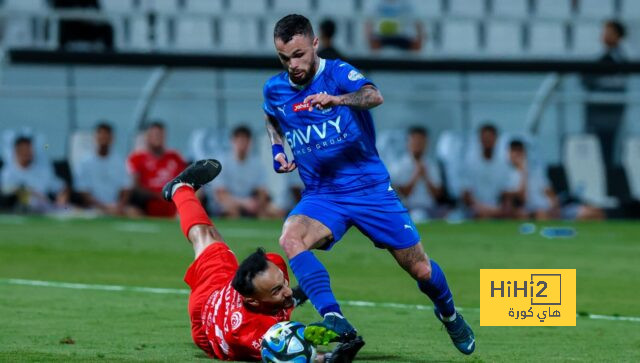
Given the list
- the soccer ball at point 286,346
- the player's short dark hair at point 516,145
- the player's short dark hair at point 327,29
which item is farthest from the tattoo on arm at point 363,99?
the player's short dark hair at point 516,145

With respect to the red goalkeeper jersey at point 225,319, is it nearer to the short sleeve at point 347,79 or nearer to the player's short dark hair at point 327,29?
the short sleeve at point 347,79

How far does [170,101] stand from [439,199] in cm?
445

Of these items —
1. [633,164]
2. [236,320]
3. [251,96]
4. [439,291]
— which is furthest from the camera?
[633,164]

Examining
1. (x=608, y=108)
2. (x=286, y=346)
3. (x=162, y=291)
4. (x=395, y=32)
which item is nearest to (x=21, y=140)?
(x=395, y=32)

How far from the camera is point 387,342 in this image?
9.52m

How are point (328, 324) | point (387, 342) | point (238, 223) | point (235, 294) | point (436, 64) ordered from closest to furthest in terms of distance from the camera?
point (328, 324)
point (235, 294)
point (387, 342)
point (238, 223)
point (436, 64)

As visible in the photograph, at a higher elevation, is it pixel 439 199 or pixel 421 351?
pixel 421 351

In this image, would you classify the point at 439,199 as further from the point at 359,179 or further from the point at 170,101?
the point at 359,179

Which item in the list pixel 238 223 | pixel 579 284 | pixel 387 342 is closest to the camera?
pixel 387 342

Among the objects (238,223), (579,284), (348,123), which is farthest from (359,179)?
(238,223)

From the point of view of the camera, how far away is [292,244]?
8.56 m

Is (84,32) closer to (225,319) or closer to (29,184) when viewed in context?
(29,184)

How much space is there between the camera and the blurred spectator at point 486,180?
21.7 metres

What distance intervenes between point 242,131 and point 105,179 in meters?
2.04
